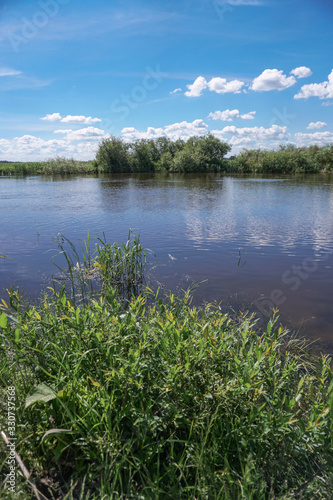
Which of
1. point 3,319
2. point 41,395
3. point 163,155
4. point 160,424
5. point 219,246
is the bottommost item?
point 219,246

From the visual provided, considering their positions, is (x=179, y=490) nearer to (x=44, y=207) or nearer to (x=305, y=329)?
(x=305, y=329)

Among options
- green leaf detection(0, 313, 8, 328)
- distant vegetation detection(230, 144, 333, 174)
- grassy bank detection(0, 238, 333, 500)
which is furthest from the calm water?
distant vegetation detection(230, 144, 333, 174)

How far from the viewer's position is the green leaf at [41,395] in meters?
2.33

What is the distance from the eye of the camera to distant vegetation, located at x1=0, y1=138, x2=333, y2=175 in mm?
86938

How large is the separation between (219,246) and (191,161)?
262 ft

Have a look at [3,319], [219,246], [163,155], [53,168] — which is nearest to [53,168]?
[53,168]

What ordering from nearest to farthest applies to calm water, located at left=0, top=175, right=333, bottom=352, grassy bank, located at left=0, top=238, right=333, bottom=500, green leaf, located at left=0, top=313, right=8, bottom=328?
grassy bank, located at left=0, top=238, right=333, bottom=500 < green leaf, located at left=0, top=313, right=8, bottom=328 < calm water, located at left=0, top=175, right=333, bottom=352

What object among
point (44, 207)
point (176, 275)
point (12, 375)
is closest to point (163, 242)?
point (176, 275)

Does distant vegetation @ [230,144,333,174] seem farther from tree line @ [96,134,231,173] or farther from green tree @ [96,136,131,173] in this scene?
green tree @ [96,136,131,173]

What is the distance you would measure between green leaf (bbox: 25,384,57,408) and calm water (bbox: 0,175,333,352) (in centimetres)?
534

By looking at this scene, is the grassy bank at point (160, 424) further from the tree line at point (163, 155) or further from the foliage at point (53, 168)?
the foliage at point (53, 168)

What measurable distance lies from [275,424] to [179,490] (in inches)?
36.2

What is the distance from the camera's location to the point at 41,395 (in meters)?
2.42

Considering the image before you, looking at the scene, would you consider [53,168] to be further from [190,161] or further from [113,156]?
[190,161]
